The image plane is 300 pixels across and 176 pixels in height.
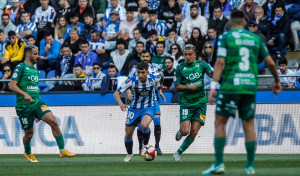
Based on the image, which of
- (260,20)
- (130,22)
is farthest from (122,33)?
(260,20)

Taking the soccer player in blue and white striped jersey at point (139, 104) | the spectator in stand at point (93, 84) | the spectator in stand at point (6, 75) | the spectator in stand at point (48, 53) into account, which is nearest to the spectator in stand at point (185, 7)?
the spectator in stand at point (93, 84)

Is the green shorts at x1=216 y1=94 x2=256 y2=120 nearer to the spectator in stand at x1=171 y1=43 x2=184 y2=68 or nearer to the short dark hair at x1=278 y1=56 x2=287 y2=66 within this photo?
the short dark hair at x1=278 y1=56 x2=287 y2=66

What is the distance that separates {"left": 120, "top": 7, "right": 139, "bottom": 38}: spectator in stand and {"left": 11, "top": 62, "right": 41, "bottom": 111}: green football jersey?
835 cm

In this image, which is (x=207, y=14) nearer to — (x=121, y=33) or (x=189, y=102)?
(x=121, y=33)

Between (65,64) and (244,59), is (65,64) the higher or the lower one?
the lower one

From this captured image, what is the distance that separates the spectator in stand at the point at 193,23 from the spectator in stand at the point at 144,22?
126 cm

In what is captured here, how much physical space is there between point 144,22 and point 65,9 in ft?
11.4

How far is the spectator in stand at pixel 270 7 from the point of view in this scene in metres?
18.6

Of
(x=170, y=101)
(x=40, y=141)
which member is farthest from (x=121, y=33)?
(x=40, y=141)

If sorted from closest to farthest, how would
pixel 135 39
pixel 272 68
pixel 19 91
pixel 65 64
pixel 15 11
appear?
pixel 272 68, pixel 19 91, pixel 135 39, pixel 65 64, pixel 15 11

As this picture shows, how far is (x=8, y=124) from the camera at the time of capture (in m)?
16.7

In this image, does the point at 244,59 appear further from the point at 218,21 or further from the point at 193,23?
the point at 193,23

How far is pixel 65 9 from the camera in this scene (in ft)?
72.6

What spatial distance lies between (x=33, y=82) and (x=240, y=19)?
222 inches
